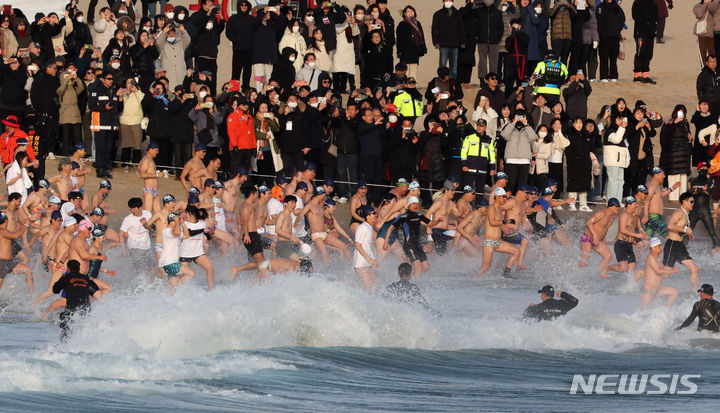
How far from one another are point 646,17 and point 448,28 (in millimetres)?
4407

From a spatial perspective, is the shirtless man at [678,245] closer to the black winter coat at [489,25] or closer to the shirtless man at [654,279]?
the shirtless man at [654,279]

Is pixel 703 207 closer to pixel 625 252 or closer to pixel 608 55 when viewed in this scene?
pixel 625 252

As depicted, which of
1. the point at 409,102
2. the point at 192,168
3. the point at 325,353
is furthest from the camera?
the point at 409,102

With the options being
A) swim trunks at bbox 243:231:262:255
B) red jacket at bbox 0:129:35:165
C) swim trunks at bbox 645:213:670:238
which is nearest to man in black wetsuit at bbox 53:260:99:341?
swim trunks at bbox 243:231:262:255

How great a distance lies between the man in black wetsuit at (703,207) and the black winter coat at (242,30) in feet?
25.4

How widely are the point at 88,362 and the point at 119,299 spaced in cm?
222

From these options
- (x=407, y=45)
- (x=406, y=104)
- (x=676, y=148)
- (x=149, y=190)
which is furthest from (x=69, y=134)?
(x=676, y=148)

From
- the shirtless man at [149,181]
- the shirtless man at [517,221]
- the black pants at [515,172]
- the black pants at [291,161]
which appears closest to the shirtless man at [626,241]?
the shirtless man at [517,221]

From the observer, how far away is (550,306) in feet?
59.2

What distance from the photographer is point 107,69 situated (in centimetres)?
2562

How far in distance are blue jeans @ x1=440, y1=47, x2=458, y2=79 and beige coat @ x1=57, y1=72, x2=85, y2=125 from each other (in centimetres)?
626

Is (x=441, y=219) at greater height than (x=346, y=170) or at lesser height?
lesser

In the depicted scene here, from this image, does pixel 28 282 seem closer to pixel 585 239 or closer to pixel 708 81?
pixel 585 239

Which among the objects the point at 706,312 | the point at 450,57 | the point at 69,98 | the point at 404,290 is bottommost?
the point at 706,312
